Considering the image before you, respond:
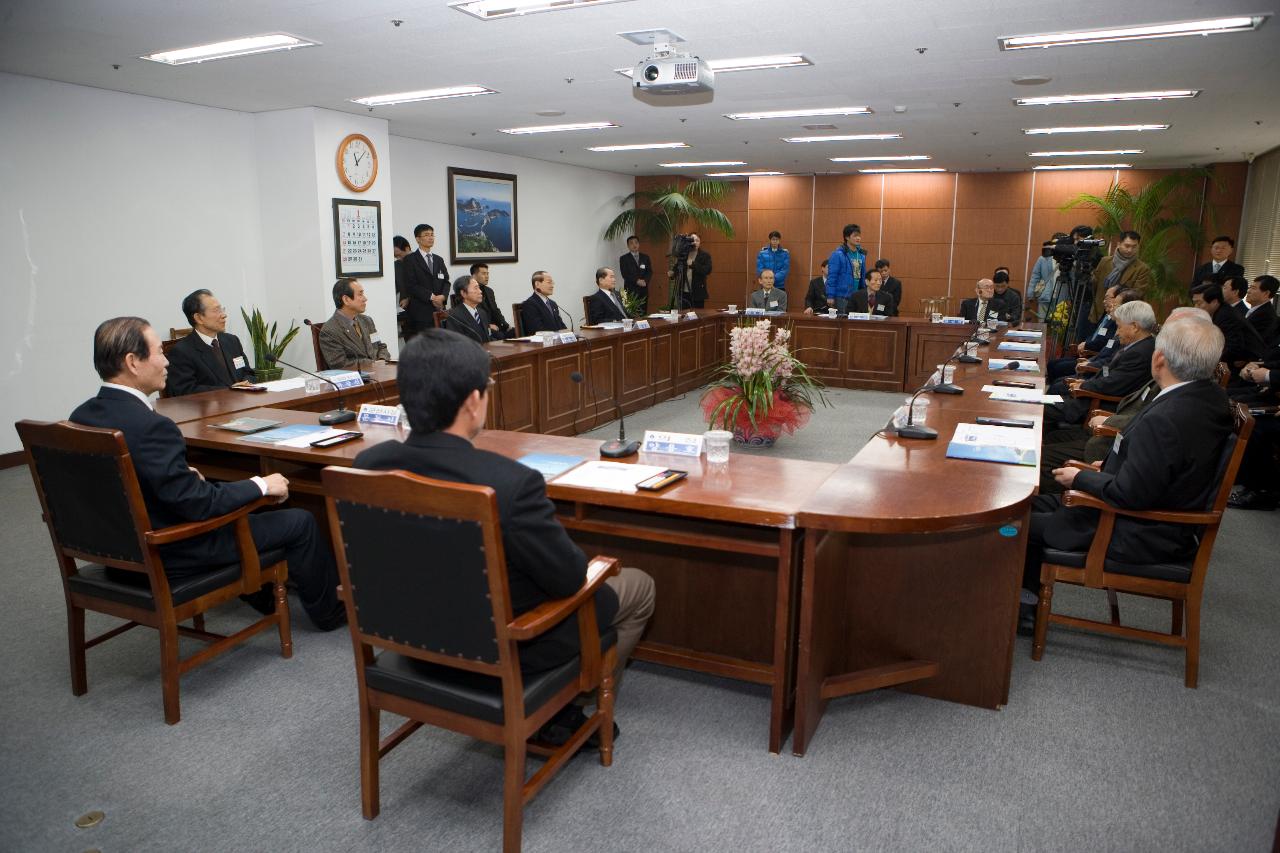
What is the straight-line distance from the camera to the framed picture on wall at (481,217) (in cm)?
959

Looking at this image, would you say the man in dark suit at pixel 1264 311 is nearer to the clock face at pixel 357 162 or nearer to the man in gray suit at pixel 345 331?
the man in gray suit at pixel 345 331

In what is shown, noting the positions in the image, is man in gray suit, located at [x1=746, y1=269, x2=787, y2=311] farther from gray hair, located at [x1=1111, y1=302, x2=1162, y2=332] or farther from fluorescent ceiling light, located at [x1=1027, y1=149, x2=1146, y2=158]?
gray hair, located at [x1=1111, y1=302, x2=1162, y2=332]

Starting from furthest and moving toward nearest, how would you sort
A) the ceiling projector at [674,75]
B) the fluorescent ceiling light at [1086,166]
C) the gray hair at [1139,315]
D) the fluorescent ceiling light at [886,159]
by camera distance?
the fluorescent ceiling light at [1086,166] < the fluorescent ceiling light at [886,159] < the gray hair at [1139,315] < the ceiling projector at [674,75]

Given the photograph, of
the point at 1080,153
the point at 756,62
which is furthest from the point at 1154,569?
the point at 1080,153

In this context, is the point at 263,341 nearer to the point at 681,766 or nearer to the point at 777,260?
the point at 681,766

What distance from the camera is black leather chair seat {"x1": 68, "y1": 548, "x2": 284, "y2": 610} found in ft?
8.17

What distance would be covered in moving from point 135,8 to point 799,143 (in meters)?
6.63

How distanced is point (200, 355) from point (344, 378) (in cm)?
76

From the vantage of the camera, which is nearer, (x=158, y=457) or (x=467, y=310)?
(x=158, y=457)

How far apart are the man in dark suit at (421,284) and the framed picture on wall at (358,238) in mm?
840

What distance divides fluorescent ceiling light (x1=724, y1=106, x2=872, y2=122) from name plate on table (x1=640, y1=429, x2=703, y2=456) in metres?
4.80

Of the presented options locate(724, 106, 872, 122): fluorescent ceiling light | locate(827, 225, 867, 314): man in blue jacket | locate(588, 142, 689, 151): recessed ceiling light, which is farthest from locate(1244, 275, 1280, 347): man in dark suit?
locate(588, 142, 689, 151): recessed ceiling light

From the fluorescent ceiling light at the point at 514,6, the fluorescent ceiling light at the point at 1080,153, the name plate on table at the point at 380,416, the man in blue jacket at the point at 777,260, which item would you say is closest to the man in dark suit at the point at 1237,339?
the fluorescent ceiling light at the point at 1080,153

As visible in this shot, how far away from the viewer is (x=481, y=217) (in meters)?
9.98
